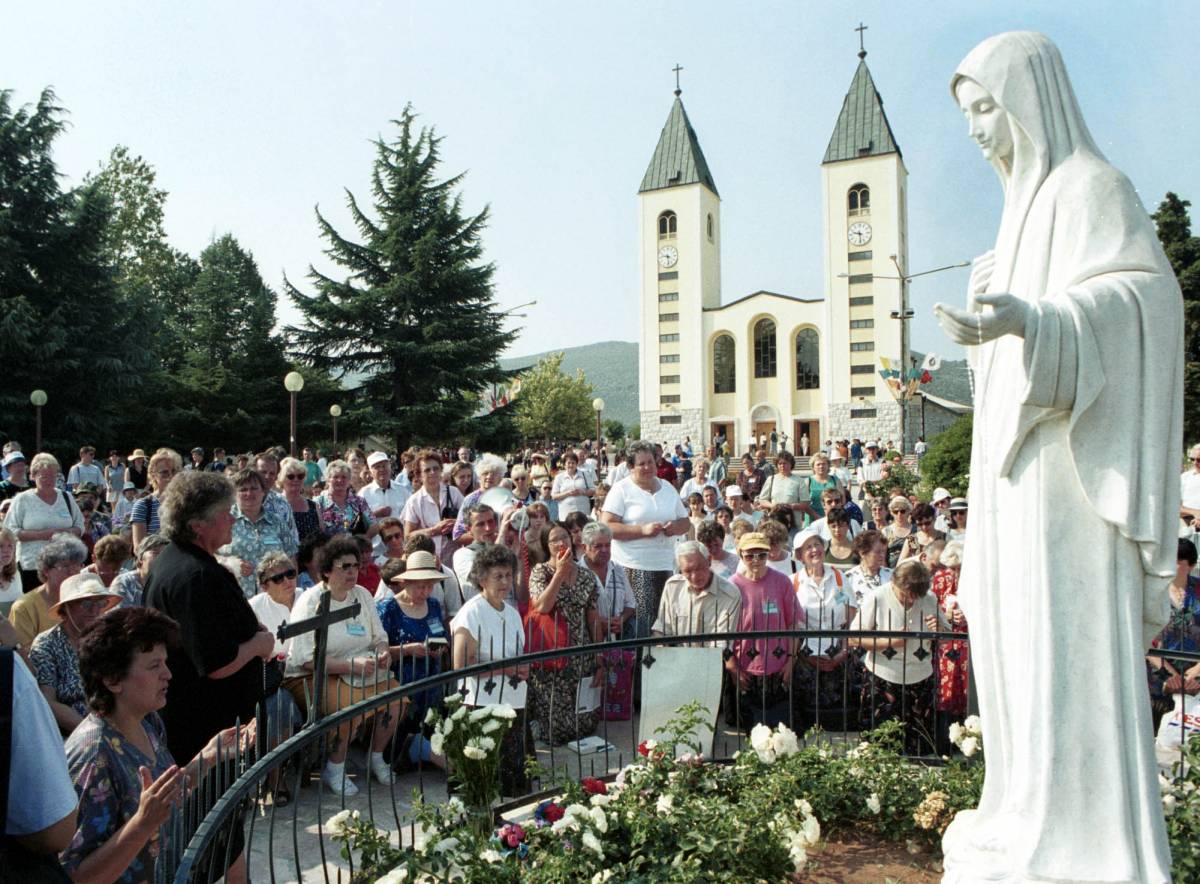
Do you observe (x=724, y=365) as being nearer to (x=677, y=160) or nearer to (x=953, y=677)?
(x=677, y=160)

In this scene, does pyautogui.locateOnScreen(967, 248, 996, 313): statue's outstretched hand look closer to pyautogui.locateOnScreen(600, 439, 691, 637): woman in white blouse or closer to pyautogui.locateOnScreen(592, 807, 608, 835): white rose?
pyautogui.locateOnScreen(592, 807, 608, 835): white rose

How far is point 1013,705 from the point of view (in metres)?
2.88

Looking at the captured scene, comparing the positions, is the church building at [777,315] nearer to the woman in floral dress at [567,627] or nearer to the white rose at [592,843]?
the woman in floral dress at [567,627]

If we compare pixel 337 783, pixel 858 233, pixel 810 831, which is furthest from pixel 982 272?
pixel 858 233

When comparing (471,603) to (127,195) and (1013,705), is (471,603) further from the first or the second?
(127,195)

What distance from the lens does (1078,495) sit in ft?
9.09

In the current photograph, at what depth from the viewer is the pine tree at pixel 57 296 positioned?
2766 centimetres

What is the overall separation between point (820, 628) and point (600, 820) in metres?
3.42

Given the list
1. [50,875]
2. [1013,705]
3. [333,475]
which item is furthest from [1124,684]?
[333,475]

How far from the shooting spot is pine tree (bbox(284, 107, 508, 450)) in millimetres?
35312

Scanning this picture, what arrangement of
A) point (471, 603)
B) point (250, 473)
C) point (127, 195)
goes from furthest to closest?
point (127, 195) < point (250, 473) < point (471, 603)

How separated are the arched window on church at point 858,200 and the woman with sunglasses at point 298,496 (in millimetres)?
58251

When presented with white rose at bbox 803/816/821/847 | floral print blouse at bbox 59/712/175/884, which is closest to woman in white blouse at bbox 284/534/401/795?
floral print blouse at bbox 59/712/175/884

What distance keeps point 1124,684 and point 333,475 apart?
7208mm
